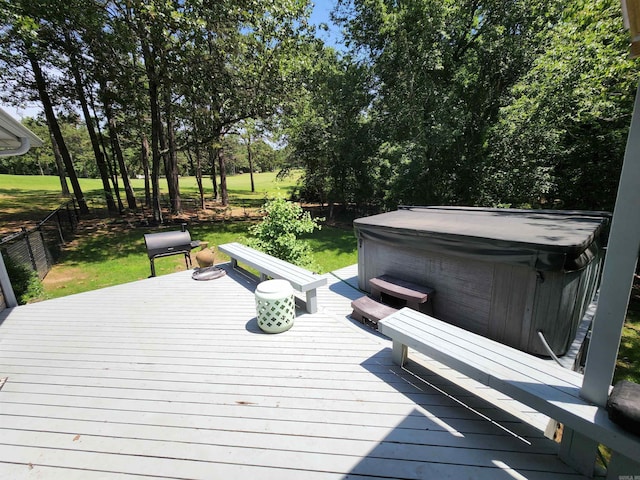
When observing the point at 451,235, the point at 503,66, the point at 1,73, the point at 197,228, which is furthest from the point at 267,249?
the point at 1,73

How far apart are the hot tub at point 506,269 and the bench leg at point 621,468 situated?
166 cm

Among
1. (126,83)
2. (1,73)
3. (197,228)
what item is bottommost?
(197,228)

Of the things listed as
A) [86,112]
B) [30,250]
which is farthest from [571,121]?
[86,112]

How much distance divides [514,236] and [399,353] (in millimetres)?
1881

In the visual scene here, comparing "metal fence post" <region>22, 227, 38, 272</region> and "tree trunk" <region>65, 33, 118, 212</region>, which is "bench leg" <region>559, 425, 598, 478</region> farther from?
"tree trunk" <region>65, 33, 118, 212</region>

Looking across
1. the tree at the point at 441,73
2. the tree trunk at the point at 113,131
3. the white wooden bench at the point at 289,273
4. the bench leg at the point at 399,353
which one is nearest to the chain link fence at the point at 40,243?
the tree trunk at the point at 113,131

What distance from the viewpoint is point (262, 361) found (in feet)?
8.96

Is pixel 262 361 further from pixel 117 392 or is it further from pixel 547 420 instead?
pixel 547 420

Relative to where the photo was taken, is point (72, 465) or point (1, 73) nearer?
point (72, 465)

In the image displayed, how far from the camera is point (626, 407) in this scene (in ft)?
4.54

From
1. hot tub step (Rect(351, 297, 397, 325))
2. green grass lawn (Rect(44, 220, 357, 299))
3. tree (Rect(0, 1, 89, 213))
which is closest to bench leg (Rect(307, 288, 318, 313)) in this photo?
hot tub step (Rect(351, 297, 397, 325))

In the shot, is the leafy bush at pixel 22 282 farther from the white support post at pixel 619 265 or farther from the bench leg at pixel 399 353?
the white support post at pixel 619 265

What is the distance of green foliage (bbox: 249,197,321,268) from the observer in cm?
567

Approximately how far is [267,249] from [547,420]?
15.4ft
